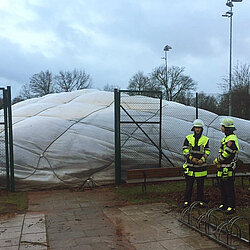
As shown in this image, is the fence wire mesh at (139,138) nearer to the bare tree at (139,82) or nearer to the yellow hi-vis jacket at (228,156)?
the yellow hi-vis jacket at (228,156)

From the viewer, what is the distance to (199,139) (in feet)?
20.7

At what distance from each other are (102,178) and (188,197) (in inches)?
126

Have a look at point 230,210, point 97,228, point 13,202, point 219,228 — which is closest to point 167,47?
point 13,202

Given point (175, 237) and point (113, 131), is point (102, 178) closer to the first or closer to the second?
point (113, 131)

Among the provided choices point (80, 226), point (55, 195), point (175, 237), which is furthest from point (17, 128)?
point (175, 237)

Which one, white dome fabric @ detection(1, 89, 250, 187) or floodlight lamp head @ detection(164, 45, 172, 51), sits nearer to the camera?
white dome fabric @ detection(1, 89, 250, 187)

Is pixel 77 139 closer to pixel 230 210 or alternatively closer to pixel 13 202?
pixel 13 202

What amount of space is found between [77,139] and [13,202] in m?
2.63

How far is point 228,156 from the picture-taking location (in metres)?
5.83

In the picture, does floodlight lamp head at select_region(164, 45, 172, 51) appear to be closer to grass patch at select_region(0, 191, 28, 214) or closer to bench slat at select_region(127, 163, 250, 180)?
bench slat at select_region(127, 163, 250, 180)

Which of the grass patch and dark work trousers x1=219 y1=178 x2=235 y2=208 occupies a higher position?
dark work trousers x1=219 y1=178 x2=235 y2=208

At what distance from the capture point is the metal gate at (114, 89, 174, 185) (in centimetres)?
902

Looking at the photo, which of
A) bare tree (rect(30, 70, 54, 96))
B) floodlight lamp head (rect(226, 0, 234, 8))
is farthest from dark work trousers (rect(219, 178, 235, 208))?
bare tree (rect(30, 70, 54, 96))

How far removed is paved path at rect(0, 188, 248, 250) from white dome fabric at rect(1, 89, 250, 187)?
146 centimetres
